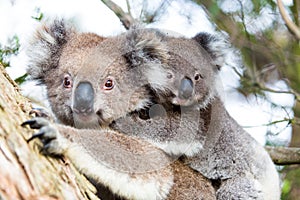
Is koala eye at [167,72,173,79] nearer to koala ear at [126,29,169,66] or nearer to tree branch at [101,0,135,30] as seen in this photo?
koala ear at [126,29,169,66]

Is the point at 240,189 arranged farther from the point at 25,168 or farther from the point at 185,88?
the point at 25,168

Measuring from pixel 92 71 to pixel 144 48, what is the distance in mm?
422

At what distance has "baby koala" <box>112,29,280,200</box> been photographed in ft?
10.9

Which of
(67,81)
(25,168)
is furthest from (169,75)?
(25,168)

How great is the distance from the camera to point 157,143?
10.7 ft

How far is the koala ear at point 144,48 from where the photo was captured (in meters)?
3.41

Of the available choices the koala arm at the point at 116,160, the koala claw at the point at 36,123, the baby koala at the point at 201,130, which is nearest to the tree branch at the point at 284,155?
the baby koala at the point at 201,130

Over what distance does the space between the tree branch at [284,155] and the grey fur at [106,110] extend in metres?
0.98

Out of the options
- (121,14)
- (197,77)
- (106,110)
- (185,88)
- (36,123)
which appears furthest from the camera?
(121,14)

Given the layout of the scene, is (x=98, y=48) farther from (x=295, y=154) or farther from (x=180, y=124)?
(x=295, y=154)

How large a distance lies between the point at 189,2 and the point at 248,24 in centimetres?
64

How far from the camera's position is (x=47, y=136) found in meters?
2.32

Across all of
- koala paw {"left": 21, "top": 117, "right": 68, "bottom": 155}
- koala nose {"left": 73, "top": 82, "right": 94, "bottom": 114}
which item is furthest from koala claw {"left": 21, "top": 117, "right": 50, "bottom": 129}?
koala nose {"left": 73, "top": 82, "right": 94, "bottom": 114}

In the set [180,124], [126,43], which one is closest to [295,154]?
[180,124]
